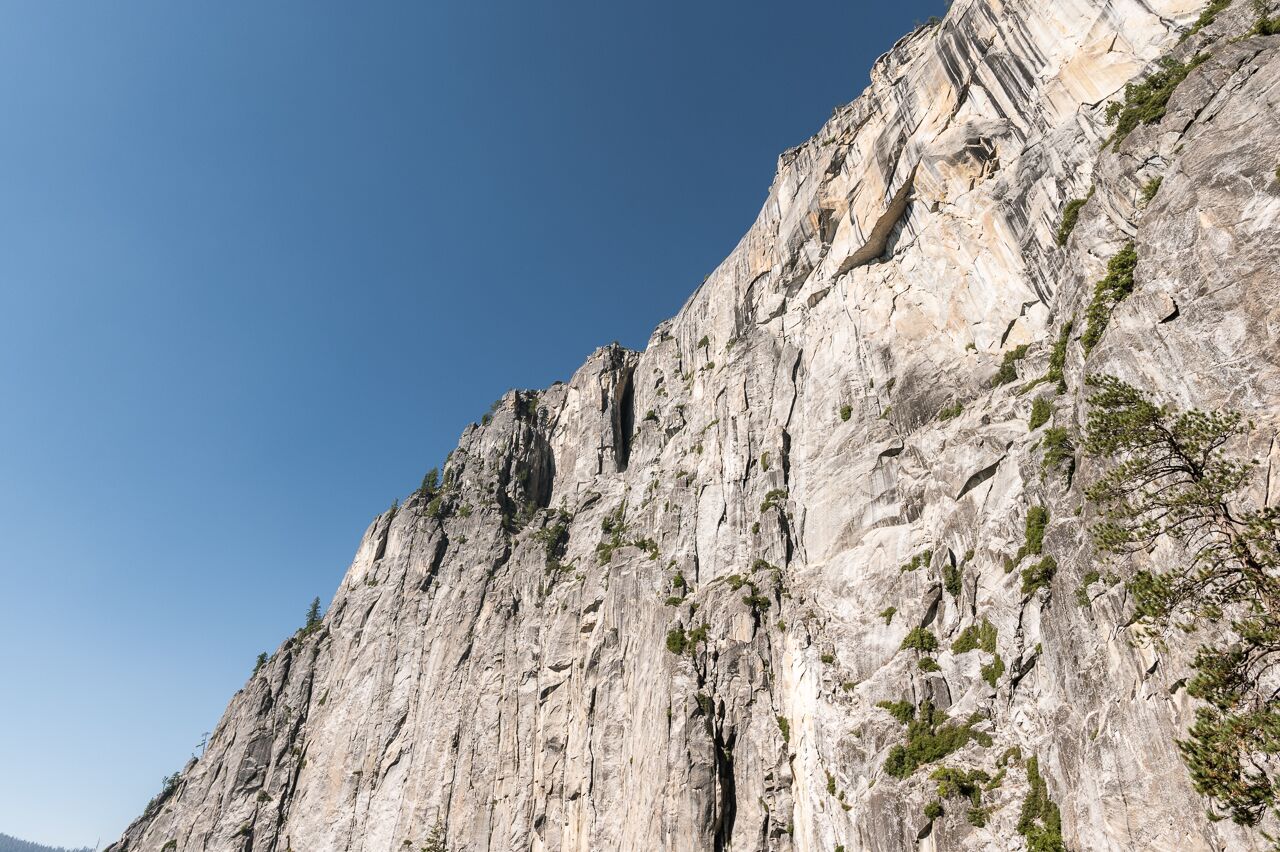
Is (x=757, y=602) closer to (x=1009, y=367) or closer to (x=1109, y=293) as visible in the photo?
(x=1009, y=367)

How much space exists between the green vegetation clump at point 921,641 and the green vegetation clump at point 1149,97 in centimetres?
2267

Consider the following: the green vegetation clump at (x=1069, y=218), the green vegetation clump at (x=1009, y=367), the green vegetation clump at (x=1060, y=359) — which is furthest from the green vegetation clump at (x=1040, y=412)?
the green vegetation clump at (x=1069, y=218)

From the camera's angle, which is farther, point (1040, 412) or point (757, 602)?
point (757, 602)

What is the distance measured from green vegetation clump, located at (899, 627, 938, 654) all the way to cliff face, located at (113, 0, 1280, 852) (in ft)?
1.13

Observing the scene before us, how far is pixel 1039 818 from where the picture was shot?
914 inches

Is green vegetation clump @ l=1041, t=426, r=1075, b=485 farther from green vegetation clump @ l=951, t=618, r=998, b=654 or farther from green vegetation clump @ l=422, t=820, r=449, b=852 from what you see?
green vegetation clump @ l=422, t=820, r=449, b=852

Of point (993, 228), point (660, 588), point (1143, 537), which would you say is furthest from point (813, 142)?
point (1143, 537)

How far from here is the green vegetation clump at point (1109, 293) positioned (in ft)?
83.1

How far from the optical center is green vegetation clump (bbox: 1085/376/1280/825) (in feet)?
50.2

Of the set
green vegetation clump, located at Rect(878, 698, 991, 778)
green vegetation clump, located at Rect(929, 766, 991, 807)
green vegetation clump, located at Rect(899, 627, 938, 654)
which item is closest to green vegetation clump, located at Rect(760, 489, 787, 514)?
green vegetation clump, located at Rect(899, 627, 938, 654)

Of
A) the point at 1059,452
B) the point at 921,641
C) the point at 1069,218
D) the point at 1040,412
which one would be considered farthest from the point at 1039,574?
the point at 1069,218

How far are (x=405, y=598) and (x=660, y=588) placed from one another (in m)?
34.3

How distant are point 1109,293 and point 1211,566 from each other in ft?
40.9

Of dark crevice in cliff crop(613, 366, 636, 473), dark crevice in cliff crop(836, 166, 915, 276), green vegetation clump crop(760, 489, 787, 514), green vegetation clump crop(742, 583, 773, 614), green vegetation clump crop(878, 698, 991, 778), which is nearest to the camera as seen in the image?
green vegetation clump crop(878, 698, 991, 778)
